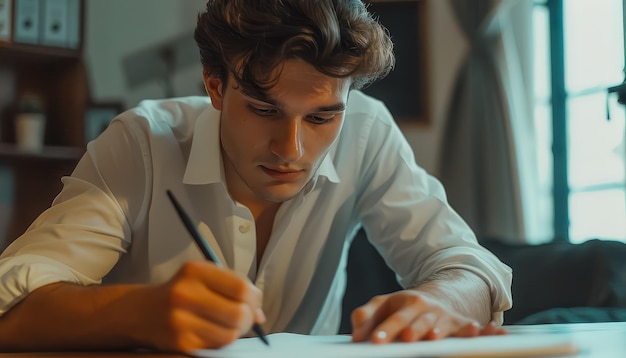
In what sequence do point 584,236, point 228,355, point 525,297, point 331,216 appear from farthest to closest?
1. point 584,236
2. point 525,297
3. point 331,216
4. point 228,355

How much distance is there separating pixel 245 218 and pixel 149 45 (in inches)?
91.3

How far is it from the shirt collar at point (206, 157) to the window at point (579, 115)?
2.09 metres

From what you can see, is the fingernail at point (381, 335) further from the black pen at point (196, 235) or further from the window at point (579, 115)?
the window at point (579, 115)

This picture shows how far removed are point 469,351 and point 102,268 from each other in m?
0.67

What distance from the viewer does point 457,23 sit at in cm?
342

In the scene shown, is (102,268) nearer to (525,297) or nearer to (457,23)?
(525,297)

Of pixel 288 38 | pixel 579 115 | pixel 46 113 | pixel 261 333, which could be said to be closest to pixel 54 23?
pixel 46 113

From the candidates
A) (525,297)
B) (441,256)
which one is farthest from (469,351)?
(525,297)

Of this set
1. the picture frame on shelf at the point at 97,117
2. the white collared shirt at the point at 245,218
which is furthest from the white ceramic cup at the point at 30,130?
the white collared shirt at the point at 245,218

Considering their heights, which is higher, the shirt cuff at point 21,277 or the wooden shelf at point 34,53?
Answer: the wooden shelf at point 34,53

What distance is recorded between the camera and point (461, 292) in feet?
3.75

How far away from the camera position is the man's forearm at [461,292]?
3.62 feet

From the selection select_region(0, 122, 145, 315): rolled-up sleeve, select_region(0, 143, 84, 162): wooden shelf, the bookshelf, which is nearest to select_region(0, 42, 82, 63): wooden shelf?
the bookshelf

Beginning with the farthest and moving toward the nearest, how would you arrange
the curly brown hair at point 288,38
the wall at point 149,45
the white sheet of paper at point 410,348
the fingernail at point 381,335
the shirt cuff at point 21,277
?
the wall at point 149,45
the curly brown hair at point 288,38
the shirt cuff at point 21,277
the fingernail at point 381,335
the white sheet of paper at point 410,348
